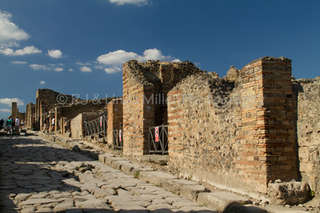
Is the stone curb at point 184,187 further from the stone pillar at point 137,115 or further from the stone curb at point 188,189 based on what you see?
the stone pillar at point 137,115

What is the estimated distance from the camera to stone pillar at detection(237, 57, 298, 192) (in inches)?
203

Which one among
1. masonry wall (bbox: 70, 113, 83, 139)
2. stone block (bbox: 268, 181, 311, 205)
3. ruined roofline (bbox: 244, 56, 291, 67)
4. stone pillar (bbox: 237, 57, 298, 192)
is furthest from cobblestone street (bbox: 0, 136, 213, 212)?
masonry wall (bbox: 70, 113, 83, 139)

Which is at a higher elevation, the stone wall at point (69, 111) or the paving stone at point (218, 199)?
the stone wall at point (69, 111)

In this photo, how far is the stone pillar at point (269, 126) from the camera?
5156 mm

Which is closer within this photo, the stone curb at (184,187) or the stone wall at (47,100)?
the stone curb at (184,187)

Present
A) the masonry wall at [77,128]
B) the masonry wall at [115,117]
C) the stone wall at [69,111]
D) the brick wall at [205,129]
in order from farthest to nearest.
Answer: the stone wall at [69,111] → the masonry wall at [77,128] → the masonry wall at [115,117] → the brick wall at [205,129]

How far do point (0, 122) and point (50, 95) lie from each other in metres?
5.84

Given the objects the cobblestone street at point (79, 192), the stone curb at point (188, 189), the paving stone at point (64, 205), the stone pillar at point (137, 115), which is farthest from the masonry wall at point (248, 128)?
the stone pillar at point (137, 115)

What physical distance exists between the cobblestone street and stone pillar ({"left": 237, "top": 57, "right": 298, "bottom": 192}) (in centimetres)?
123

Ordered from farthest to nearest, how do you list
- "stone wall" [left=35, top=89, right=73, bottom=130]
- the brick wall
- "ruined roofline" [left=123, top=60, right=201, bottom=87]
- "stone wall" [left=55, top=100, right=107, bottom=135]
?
"stone wall" [left=35, top=89, right=73, bottom=130] < "stone wall" [left=55, top=100, right=107, bottom=135] < "ruined roofline" [left=123, top=60, right=201, bottom=87] < the brick wall

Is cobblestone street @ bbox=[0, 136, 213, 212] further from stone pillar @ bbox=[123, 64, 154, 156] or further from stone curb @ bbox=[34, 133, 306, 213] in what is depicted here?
stone pillar @ bbox=[123, 64, 154, 156]

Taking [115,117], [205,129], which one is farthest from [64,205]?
[115,117]

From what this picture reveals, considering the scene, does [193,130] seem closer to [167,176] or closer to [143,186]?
[167,176]

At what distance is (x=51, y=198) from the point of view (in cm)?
546
